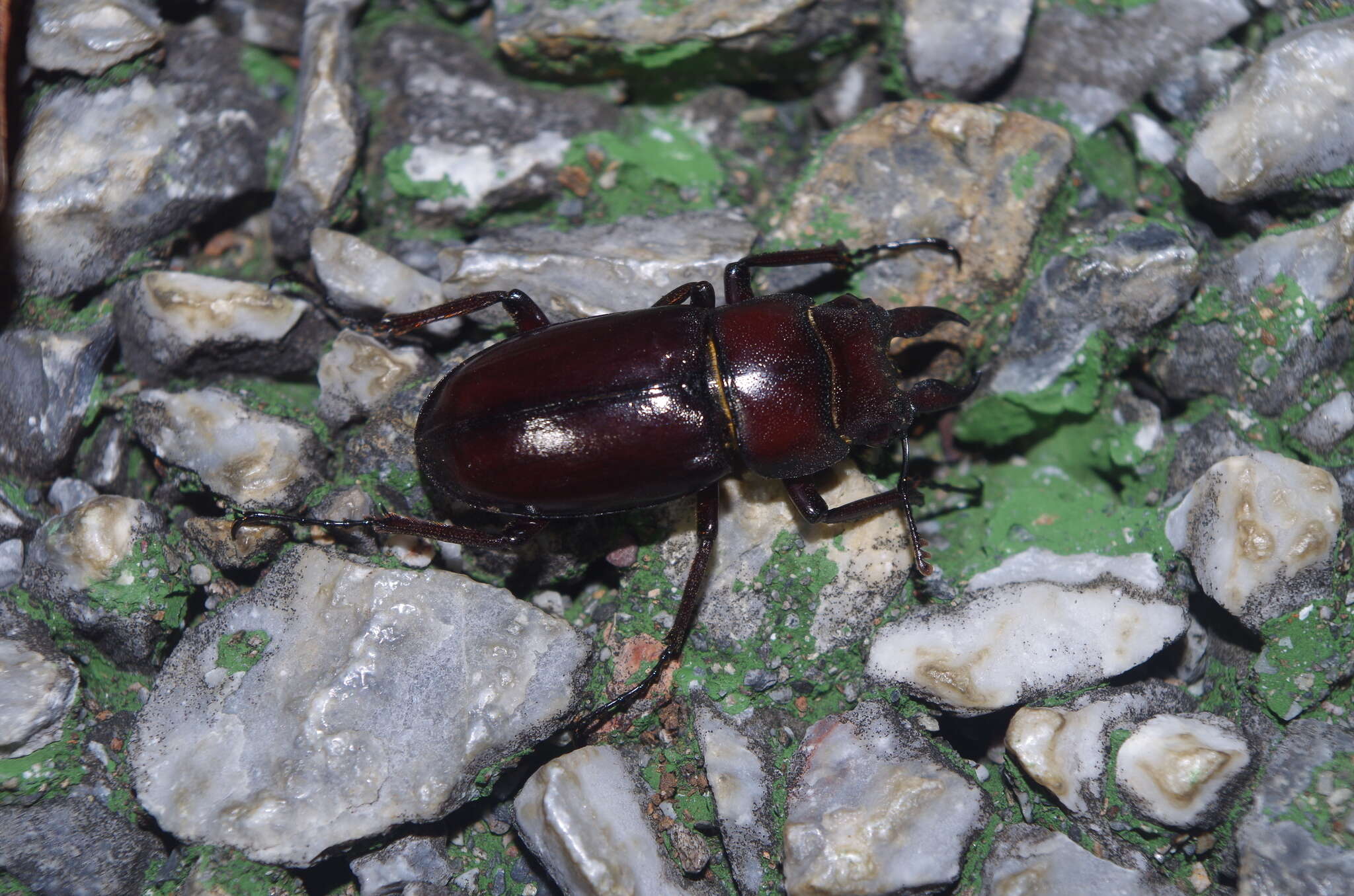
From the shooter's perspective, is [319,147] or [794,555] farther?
[319,147]

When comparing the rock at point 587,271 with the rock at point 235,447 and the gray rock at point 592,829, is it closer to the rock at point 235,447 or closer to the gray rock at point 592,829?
the rock at point 235,447

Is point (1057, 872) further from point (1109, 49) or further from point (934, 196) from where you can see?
point (1109, 49)

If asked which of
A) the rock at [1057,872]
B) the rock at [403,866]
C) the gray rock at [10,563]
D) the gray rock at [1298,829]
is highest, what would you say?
the gray rock at [1298,829]

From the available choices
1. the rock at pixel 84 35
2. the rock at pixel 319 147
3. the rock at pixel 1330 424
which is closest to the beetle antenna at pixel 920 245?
the rock at pixel 1330 424

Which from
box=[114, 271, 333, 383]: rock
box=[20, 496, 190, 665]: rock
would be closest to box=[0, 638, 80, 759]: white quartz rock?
box=[20, 496, 190, 665]: rock

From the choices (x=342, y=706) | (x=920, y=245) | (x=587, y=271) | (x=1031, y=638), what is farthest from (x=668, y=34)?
(x=342, y=706)

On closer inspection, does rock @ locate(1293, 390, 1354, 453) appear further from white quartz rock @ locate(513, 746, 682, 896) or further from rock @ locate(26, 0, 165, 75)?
rock @ locate(26, 0, 165, 75)

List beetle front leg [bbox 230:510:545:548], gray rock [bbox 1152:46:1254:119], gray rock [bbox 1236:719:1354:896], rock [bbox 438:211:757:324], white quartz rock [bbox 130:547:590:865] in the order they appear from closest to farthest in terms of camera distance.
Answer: gray rock [bbox 1236:719:1354:896] < white quartz rock [bbox 130:547:590:865] < beetle front leg [bbox 230:510:545:548] < rock [bbox 438:211:757:324] < gray rock [bbox 1152:46:1254:119]
